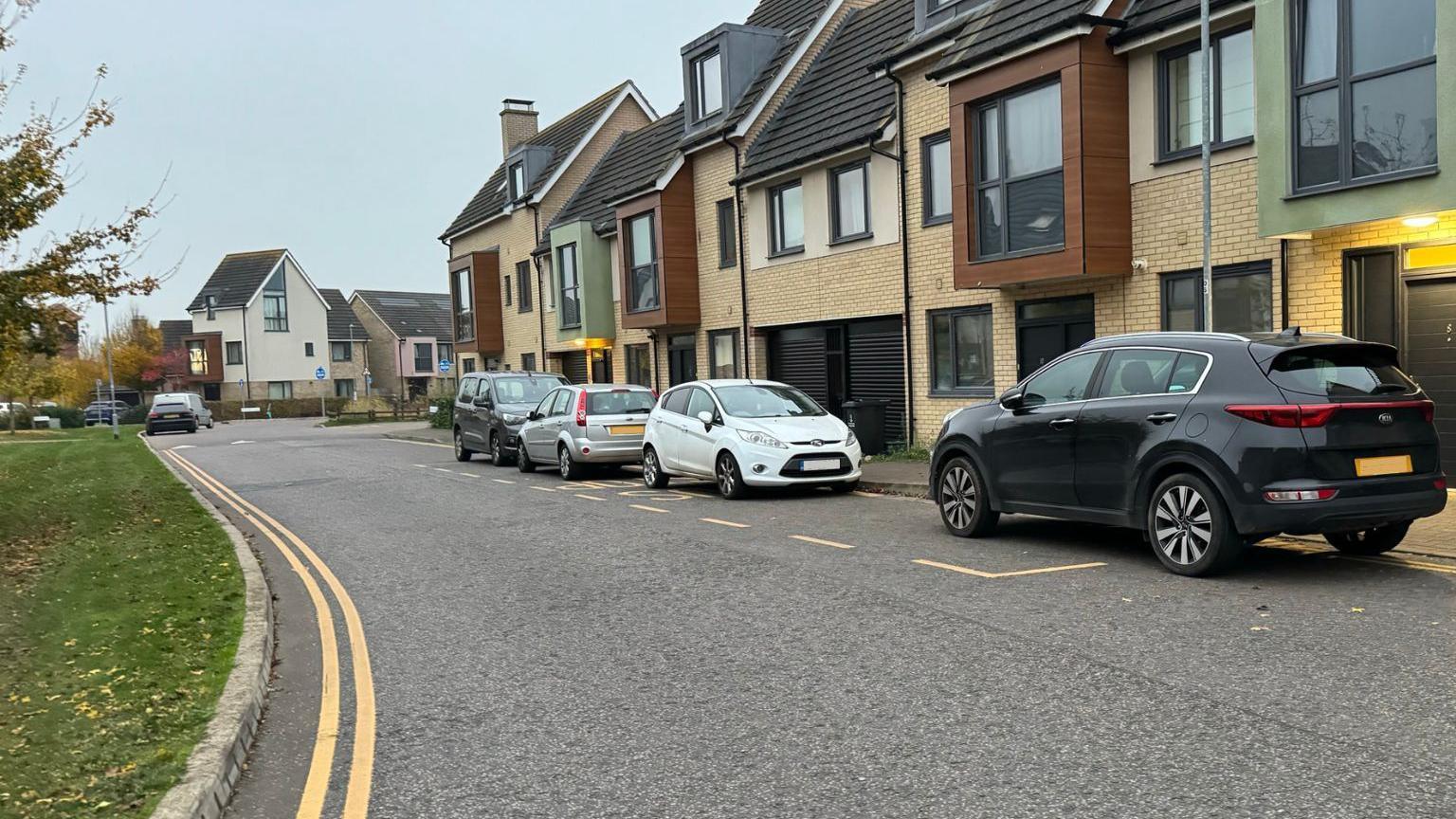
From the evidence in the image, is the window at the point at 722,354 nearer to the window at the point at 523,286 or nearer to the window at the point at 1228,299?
the window at the point at 1228,299

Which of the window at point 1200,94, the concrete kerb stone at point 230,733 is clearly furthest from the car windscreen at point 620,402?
the concrete kerb stone at point 230,733

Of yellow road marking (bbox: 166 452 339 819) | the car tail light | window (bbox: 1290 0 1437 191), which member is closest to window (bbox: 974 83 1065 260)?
window (bbox: 1290 0 1437 191)

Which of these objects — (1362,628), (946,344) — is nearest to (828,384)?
(946,344)

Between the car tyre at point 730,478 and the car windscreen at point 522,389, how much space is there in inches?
334

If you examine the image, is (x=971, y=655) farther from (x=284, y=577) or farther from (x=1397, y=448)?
(x=284, y=577)

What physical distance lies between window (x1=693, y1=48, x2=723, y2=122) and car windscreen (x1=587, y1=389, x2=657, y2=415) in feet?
30.3

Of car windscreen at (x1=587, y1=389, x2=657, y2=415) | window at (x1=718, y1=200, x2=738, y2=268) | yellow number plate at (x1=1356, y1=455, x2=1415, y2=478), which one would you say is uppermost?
window at (x1=718, y1=200, x2=738, y2=268)

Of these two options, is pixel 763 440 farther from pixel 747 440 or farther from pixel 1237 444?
pixel 1237 444

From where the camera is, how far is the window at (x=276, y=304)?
257ft

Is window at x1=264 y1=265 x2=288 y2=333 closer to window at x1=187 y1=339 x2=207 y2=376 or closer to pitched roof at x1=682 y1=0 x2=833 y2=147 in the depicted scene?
window at x1=187 y1=339 x2=207 y2=376

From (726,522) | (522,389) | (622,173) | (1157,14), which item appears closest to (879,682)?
(726,522)

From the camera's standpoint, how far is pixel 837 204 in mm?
21125

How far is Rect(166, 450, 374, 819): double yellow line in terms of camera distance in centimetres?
454

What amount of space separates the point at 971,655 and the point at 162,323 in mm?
97494
